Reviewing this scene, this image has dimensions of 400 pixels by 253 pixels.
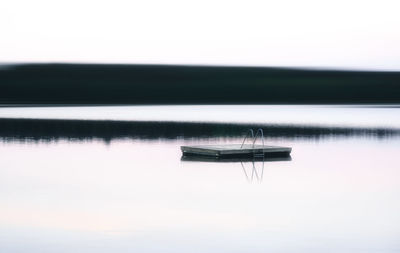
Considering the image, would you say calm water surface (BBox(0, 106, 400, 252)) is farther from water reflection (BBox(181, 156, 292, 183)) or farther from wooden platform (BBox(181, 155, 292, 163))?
wooden platform (BBox(181, 155, 292, 163))

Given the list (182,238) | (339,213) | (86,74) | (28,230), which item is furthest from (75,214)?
(86,74)

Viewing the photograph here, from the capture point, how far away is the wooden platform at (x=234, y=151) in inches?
567

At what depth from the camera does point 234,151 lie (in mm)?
14461

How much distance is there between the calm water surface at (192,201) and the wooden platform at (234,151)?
25 cm

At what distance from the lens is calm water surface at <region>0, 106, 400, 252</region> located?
7.25 metres

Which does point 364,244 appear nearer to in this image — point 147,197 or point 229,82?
point 147,197

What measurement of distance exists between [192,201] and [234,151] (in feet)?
16.3

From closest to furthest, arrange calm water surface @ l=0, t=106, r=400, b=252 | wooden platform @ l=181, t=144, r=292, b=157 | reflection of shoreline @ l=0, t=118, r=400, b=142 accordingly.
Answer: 1. calm water surface @ l=0, t=106, r=400, b=252
2. wooden platform @ l=181, t=144, r=292, b=157
3. reflection of shoreline @ l=0, t=118, r=400, b=142

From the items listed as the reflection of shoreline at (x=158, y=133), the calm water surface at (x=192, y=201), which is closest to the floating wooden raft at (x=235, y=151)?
the calm water surface at (x=192, y=201)

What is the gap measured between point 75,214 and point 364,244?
8.61 ft

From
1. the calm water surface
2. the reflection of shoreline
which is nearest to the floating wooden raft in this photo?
the calm water surface

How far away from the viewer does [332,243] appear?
7.21 m

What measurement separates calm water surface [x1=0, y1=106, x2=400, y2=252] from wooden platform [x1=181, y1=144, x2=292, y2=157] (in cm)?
25

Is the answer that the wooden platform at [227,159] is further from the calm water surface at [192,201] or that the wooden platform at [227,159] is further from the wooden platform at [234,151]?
the calm water surface at [192,201]
